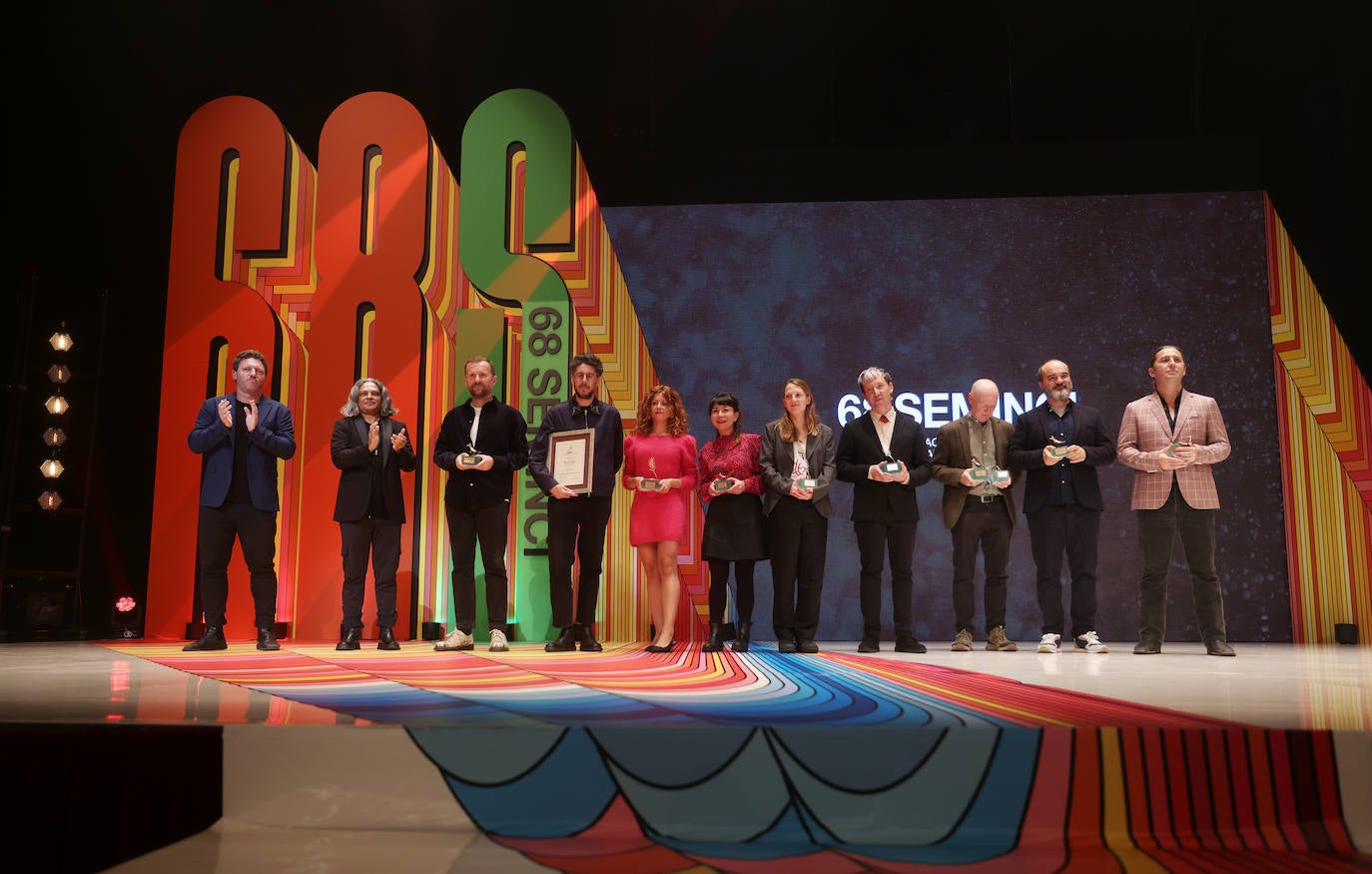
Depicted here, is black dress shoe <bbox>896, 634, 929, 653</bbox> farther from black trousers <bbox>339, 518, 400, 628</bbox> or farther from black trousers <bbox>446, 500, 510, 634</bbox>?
black trousers <bbox>339, 518, 400, 628</bbox>

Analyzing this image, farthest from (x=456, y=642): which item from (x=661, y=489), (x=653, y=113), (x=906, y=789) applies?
(x=653, y=113)

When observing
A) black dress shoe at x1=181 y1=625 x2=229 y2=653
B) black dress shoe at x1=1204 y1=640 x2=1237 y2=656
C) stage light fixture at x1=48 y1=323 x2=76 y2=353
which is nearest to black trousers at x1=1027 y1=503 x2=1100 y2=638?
black dress shoe at x1=1204 y1=640 x2=1237 y2=656

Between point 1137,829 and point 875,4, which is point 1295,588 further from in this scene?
point 1137,829

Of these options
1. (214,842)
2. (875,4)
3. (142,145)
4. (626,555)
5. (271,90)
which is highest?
(875,4)

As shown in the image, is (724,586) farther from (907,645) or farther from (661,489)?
(907,645)

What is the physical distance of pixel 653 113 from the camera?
24.2ft

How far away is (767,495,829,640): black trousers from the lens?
17.4ft

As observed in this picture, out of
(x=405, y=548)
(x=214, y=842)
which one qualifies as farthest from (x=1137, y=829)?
(x=405, y=548)

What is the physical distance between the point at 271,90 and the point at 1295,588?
26.8ft

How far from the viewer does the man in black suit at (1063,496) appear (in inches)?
216

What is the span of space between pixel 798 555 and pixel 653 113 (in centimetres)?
380

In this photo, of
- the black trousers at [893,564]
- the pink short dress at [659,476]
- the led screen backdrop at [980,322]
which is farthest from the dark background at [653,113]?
the pink short dress at [659,476]

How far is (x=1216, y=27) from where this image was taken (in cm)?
692

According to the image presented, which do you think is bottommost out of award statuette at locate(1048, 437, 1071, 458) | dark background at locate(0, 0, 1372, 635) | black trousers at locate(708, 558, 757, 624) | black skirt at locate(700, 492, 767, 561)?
black trousers at locate(708, 558, 757, 624)
